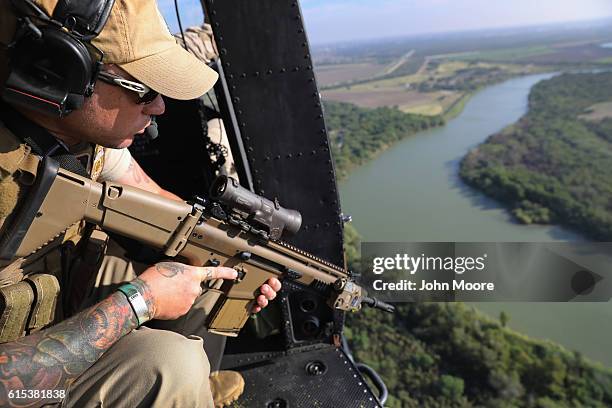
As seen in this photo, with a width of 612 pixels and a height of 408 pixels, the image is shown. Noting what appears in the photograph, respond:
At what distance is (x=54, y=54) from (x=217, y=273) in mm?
1013

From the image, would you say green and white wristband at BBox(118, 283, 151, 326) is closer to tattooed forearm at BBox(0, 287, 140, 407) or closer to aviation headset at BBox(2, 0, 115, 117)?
tattooed forearm at BBox(0, 287, 140, 407)

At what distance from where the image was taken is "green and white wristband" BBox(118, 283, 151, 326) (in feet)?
5.19

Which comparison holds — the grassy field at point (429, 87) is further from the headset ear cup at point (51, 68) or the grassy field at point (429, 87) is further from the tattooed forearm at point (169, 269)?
the headset ear cup at point (51, 68)

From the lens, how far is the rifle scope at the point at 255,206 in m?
1.99

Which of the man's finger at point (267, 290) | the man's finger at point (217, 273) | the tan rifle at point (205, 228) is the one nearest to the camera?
the tan rifle at point (205, 228)

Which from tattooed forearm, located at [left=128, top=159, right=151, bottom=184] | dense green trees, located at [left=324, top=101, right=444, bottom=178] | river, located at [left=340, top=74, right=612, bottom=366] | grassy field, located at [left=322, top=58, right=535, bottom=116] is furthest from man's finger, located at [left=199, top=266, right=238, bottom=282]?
grassy field, located at [left=322, top=58, right=535, bottom=116]

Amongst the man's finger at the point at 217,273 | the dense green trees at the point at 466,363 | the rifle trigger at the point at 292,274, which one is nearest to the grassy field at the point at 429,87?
the dense green trees at the point at 466,363

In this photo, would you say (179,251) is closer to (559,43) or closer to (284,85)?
(284,85)

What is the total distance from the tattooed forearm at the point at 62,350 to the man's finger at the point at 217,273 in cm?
44

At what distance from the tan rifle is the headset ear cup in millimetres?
215

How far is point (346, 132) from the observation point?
44469mm

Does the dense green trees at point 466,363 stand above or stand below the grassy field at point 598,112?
below

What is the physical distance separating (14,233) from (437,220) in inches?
1161

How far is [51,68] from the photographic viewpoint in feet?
4.66
